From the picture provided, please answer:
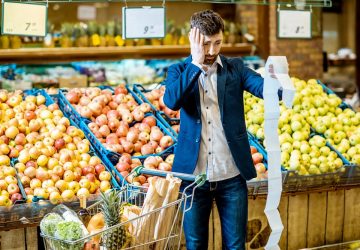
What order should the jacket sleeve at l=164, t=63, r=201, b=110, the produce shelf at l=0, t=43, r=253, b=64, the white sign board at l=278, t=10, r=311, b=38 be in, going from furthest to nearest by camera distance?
1. the produce shelf at l=0, t=43, r=253, b=64
2. the white sign board at l=278, t=10, r=311, b=38
3. the jacket sleeve at l=164, t=63, r=201, b=110

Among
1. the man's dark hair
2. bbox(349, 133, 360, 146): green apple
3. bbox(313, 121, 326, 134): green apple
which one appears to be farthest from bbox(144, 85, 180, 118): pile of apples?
the man's dark hair

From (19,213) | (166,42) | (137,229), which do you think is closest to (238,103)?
(137,229)

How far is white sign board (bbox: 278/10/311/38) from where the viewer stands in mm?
5699

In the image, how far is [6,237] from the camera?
363cm

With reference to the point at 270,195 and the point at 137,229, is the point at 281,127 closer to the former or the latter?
the point at 270,195

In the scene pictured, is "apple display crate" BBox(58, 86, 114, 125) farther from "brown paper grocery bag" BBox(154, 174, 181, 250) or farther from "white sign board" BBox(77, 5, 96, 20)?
"white sign board" BBox(77, 5, 96, 20)

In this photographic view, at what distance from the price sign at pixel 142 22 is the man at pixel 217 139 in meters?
1.73

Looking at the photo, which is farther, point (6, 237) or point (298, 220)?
point (298, 220)

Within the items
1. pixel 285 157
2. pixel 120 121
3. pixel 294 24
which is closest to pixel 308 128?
pixel 285 157

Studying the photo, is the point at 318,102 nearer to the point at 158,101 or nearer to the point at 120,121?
the point at 158,101

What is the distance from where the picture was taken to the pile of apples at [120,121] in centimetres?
469

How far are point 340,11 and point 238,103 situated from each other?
1081cm

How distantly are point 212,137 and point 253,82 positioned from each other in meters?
0.35

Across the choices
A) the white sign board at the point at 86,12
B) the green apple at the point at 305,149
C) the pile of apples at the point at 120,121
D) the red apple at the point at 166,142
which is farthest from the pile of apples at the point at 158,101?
the white sign board at the point at 86,12
